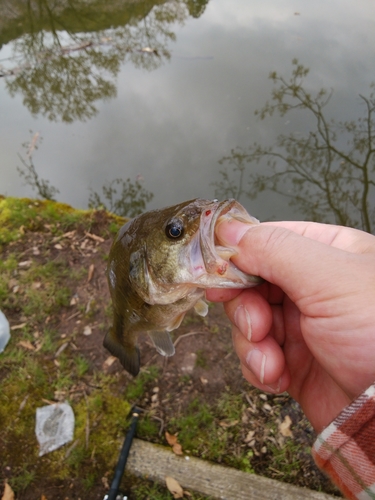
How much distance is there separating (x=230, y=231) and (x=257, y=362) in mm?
715

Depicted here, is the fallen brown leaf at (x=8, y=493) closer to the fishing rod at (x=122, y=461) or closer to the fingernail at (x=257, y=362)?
the fishing rod at (x=122, y=461)

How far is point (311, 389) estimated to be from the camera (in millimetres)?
1941

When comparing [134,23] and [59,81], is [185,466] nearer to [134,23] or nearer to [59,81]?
[59,81]

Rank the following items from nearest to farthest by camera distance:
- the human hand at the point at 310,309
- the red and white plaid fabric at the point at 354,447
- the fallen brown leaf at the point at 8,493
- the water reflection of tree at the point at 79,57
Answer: the red and white plaid fabric at the point at 354,447, the human hand at the point at 310,309, the fallen brown leaf at the point at 8,493, the water reflection of tree at the point at 79,57

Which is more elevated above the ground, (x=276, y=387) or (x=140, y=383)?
(x=276, y=387)

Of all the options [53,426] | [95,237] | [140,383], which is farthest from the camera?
[95,237]

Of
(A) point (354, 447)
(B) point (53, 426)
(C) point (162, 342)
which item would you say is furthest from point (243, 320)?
(B) point (53, 426)

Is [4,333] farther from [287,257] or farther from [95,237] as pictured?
[287,257]

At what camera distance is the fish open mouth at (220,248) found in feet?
4.99

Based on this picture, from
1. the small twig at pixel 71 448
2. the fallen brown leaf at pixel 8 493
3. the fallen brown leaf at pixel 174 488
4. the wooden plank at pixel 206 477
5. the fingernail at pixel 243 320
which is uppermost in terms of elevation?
the fingernail at pixel 243 320

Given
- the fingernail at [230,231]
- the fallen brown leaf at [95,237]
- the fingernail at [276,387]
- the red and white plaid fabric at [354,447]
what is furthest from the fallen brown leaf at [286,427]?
the fallen brown leaf at [95,237]

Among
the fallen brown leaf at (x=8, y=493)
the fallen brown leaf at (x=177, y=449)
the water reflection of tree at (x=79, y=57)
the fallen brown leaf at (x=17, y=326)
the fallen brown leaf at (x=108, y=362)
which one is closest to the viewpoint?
the fallen brown leaf at (x=8, y=493)

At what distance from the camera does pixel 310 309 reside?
1395 mm

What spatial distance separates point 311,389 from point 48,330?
290 centimetres
